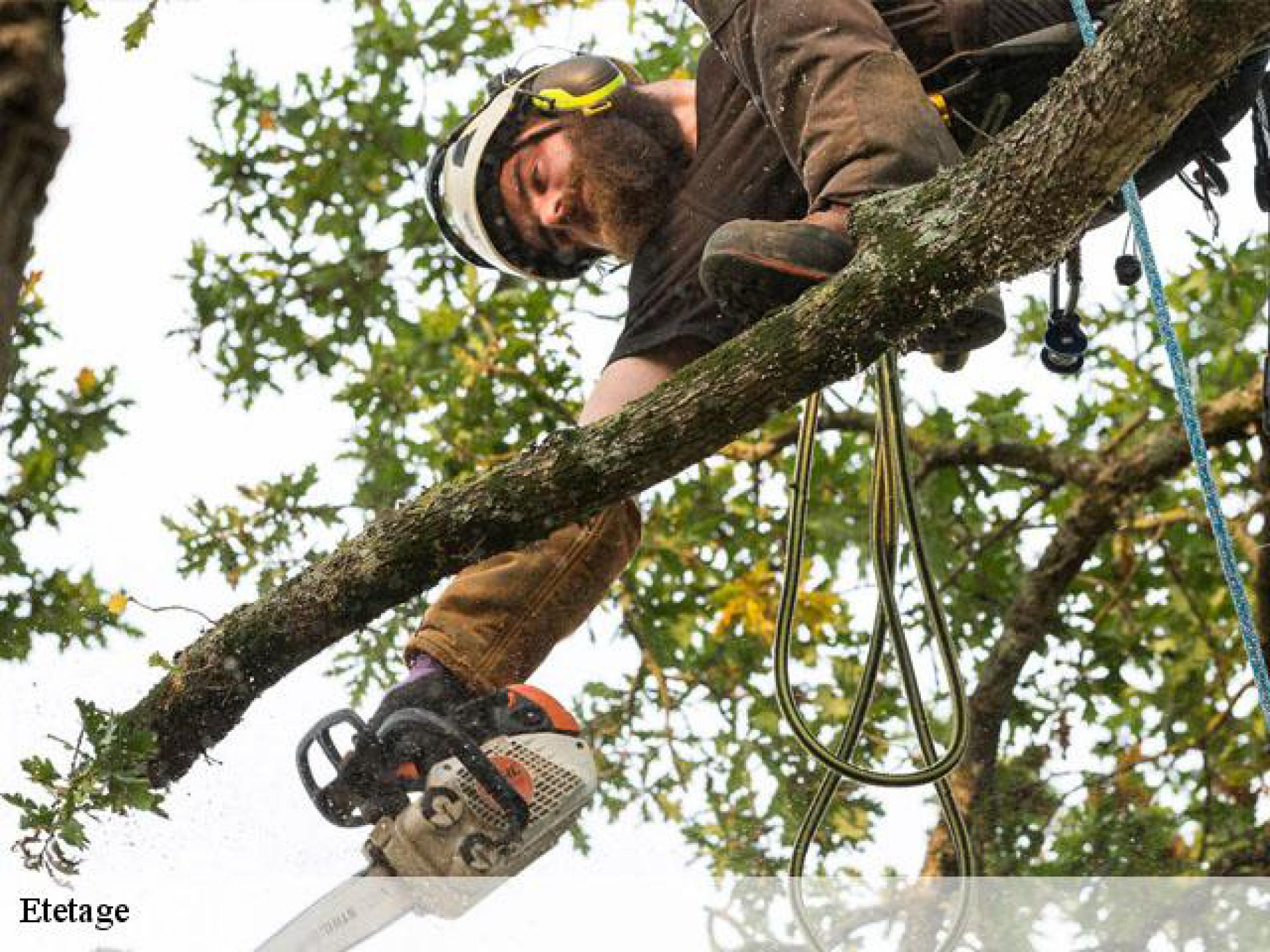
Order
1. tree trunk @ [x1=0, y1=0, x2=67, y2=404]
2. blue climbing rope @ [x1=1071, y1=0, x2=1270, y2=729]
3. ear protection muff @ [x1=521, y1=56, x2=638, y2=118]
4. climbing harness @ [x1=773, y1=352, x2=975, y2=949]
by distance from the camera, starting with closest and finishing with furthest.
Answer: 1. tree trunk @ [x1=0, y1=0, x2=67, y2=404]
2. blue climbing rope @ [x1=1071, y1=0, x2=1270, y2=729]
3. climbing harness @ [x1=773, y1=352, x2=975, y2=949]
4. ear protection muff @ [x1=521, y1=56, x2=638, y2=118]

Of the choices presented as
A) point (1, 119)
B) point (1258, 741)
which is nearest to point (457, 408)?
point (1258, 741)

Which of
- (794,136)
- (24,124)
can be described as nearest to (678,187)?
(794,136)

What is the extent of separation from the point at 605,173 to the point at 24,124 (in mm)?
2315

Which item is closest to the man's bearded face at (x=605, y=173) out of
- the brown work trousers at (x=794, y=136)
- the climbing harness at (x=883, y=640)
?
the brown work trousers at (x=794, y=136)

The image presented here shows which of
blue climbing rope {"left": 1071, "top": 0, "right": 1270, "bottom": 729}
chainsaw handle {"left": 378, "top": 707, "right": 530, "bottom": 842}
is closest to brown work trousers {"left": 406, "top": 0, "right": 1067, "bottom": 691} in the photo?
chainsaw handle {"left": 378, "top": 707, "right": 530, "bottom": 842}

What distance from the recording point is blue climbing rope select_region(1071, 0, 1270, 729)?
2.59m

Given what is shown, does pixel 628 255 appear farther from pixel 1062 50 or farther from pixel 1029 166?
pixel 1029 166

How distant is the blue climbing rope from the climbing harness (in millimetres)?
387

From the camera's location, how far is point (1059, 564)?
4.62m

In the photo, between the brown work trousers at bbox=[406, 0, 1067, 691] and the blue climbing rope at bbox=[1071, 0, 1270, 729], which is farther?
the brown work trousers at bbox=[406, 0, 1067, 691]

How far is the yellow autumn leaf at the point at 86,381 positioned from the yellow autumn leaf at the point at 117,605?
132 centimetres

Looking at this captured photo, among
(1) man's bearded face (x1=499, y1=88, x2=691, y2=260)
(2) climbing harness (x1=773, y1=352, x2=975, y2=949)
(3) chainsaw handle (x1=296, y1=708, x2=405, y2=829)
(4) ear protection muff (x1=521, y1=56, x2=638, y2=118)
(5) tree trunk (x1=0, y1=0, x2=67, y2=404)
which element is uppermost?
(4) ear protection muff (x1=521, y1=56, x2=638, y2=118)

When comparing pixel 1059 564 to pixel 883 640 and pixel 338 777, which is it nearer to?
pixel 883 640

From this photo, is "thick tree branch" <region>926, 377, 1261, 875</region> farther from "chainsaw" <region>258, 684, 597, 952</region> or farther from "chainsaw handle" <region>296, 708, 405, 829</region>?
"chainsaw handle" <region>296, 708, 405, 829</region>
